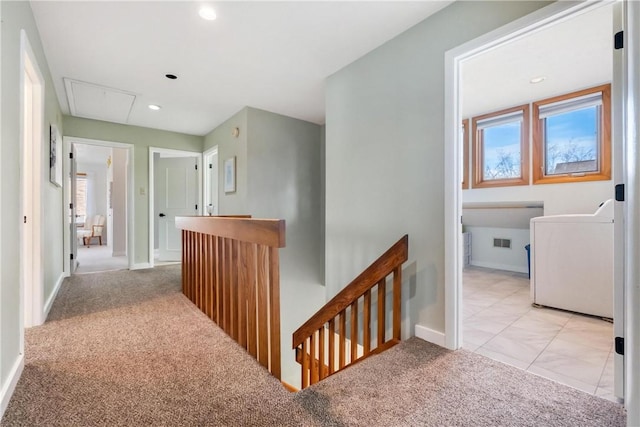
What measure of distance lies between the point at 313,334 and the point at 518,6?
2691 mm

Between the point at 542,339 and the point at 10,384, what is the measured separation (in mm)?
3174

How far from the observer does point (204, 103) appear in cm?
375

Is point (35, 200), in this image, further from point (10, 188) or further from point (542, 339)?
point (542, 339)

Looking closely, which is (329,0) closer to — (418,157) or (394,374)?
(418,157)

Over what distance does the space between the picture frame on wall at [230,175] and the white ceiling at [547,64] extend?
3114 millimetres

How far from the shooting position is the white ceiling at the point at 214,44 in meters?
1.99

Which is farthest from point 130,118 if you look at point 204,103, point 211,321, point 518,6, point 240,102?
point 518,6

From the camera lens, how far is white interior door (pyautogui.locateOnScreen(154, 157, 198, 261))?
17.7 feet

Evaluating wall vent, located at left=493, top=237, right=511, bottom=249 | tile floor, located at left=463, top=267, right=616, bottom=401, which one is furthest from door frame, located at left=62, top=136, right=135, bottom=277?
wall vent, located at left=493, top=237, right=511, bottom=249

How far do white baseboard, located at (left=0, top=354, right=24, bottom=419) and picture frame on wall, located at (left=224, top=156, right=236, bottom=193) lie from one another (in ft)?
9.46

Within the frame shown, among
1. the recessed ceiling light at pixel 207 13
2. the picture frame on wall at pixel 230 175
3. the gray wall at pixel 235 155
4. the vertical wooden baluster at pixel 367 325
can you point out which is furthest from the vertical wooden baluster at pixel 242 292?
the picture frame on wall at pixel 230 175

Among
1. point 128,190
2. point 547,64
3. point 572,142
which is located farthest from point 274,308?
point 128,190

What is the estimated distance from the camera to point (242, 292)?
1951 millimetres

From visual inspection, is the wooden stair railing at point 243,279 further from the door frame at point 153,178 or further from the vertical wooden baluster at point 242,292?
the door frame at point 153,178
